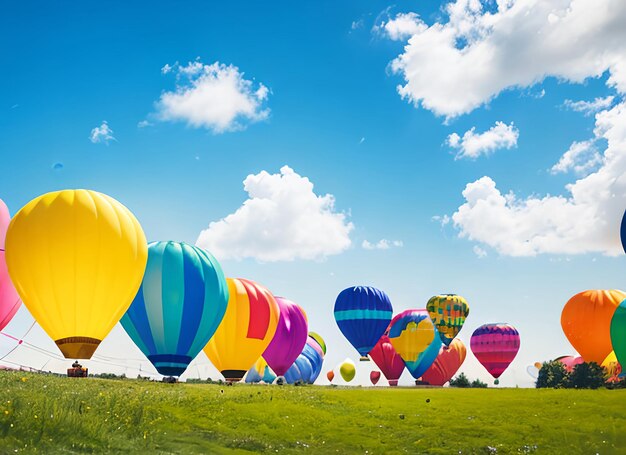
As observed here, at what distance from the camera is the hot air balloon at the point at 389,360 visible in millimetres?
86812

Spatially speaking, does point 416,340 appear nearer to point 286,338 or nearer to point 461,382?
point 461,382

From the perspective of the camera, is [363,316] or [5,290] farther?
[363,316]

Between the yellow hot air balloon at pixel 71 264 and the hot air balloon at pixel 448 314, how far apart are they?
4270cm

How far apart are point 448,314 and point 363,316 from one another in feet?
30.5

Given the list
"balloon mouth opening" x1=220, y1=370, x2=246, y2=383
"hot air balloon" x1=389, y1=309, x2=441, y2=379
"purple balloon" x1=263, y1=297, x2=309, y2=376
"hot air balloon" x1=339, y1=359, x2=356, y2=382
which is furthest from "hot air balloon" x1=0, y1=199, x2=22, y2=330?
"hot air balloon" x1=339, y1=359, x2=356, y2=382

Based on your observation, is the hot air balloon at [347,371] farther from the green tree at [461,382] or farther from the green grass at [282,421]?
the green grass at [282,421]

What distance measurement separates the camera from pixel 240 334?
53.5 metres

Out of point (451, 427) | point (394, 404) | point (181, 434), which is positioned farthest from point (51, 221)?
point (451, 427)

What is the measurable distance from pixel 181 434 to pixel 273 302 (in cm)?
2907

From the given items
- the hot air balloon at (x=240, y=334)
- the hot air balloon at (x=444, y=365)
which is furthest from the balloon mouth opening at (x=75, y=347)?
the hot air balloon at (x=444, y=365)

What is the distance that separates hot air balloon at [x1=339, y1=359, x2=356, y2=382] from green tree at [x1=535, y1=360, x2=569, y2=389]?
2200 inches

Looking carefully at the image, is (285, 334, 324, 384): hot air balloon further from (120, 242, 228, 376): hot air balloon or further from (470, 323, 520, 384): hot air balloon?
(120, 242, 228, 376): hot air balloon

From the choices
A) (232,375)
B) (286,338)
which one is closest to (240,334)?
(232,375)

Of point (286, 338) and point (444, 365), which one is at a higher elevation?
point (444, 365)
